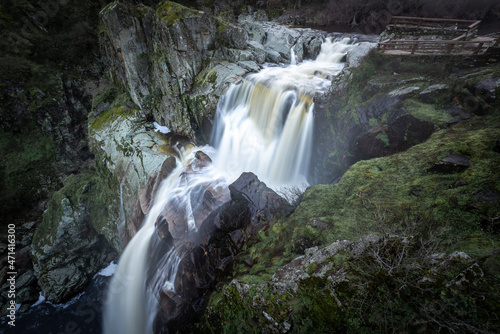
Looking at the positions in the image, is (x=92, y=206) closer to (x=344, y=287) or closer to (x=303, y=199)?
(x=303, y=199)

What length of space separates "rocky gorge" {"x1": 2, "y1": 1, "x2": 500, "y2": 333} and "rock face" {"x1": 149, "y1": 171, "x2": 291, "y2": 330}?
0.05m

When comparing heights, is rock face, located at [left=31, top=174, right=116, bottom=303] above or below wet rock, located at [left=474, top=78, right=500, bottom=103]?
below

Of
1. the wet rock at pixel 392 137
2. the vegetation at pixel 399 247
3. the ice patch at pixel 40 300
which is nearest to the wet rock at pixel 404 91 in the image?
the vegetation at pixel 399 247

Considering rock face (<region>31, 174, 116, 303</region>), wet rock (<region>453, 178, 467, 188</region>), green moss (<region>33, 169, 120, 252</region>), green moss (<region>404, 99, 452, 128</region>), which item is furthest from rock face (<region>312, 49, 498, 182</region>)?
rock face (<region>31, 174, 116, 303</region>)

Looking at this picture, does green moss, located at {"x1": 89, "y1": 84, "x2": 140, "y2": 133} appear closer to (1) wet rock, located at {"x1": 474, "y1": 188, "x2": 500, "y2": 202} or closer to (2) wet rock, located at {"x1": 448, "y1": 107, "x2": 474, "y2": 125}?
(2) wet rock, located at {"x1": 448, "y1": 107, "x2": 474, "y2": 125}

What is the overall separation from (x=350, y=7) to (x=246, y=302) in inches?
1211

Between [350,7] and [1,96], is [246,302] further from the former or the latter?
[1,96]

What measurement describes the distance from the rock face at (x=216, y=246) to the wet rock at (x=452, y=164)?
3.91 m

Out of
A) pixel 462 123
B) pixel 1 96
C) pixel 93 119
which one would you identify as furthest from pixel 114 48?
pixel 462 123

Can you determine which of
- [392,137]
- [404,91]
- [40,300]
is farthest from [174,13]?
[40,300]

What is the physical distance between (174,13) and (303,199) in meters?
15.1

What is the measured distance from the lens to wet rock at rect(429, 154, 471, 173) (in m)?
4.73

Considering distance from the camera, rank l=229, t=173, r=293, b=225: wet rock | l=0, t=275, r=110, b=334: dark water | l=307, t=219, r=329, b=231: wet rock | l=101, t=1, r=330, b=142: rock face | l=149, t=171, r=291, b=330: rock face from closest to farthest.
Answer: l=307, t=219, r=329, b=231: wet rock
l=149, t=171, r=291, b=330: rock face
l=229, t=173, r=293, b=225: wet rock
l=0, t=275, r=110, b=334: dark water
l=101, t=1, r=330, b=142: rock face

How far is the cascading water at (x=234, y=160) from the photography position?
9638mm
